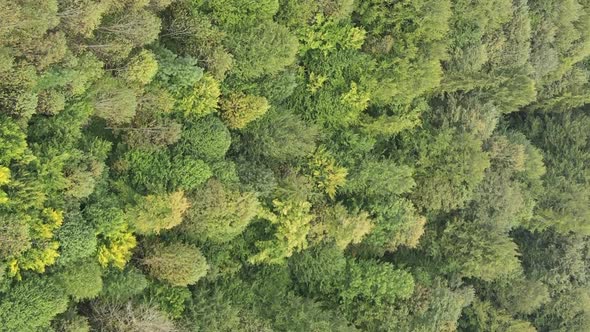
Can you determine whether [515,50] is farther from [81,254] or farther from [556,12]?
[81,254]

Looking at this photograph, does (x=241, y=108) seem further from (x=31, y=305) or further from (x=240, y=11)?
(x=31, y=305)

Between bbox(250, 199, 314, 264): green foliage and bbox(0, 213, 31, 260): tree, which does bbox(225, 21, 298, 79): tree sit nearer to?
bbox(250, 199, 314, 264): green foliage

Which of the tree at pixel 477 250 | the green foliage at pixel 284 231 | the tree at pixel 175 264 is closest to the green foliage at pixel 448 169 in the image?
the tree at pixel 477 250

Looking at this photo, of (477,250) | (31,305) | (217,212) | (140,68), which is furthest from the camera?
(477,250)

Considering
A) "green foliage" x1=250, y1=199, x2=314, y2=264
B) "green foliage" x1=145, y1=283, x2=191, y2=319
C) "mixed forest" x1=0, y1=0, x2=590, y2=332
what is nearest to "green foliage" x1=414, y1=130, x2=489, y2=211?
"mixed forest" x1=0, y1=0, x2=590, y2=332

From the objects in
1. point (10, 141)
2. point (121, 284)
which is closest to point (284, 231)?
point (121, 284)

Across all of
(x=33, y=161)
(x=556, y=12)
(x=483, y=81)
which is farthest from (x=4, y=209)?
(x=556, y=12)

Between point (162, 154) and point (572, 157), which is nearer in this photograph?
point (162, 154)
